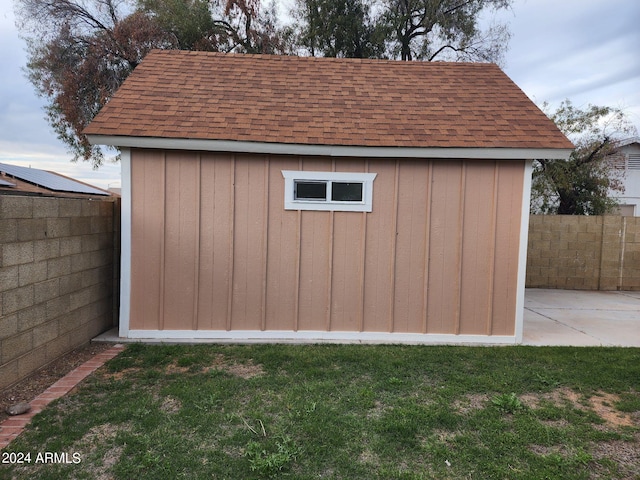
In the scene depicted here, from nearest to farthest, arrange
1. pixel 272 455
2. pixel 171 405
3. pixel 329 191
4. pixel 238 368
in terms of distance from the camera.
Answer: pixel 272 455 → pixel 171 405 → pixel 238 368 → pixel 329 191

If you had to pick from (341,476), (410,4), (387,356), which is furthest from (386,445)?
(410,4)

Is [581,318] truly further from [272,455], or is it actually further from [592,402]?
[272,455]

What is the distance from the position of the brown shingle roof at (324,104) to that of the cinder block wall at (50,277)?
3.75ft

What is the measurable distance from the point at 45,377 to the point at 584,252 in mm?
9981

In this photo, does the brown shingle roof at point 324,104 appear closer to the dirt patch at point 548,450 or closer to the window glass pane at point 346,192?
the window glass pane at point 346,192

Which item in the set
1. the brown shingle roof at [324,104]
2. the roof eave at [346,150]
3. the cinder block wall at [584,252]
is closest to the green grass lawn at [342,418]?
the roof eave at [346,150]

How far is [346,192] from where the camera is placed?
4.82 metres

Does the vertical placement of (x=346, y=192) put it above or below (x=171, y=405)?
above

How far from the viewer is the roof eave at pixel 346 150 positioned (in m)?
4.54

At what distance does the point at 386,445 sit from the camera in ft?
8.50

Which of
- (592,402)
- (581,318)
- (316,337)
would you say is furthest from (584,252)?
(316,337)

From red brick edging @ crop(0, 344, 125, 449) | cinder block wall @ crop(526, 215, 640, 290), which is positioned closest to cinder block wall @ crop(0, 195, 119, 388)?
red brick edging @ crop(0, 344, 125, 449)

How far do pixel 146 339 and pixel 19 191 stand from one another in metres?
2.07

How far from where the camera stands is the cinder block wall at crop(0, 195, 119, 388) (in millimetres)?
3209
